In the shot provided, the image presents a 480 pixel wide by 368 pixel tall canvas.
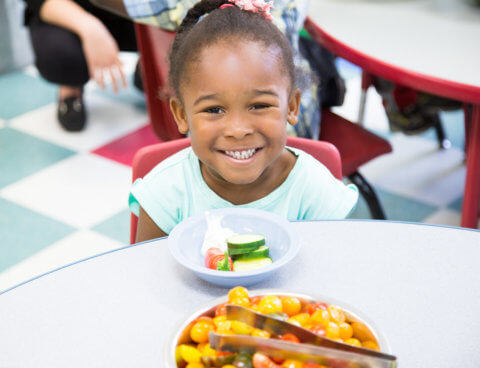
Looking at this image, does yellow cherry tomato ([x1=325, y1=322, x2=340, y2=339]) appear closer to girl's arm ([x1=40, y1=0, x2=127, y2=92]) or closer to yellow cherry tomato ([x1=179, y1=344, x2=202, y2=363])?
yellow cherry tomato ([x1=179, y1=344, x2=202, y2=363])

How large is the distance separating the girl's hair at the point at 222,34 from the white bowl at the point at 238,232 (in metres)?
0.29

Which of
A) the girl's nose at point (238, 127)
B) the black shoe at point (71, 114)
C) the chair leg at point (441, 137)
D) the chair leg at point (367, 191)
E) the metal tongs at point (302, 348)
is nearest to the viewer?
the metal tongs at point (302, 348)

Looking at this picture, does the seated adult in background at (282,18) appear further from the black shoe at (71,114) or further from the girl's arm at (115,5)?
the black shoe at (71,114)

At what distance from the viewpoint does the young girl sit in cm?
100

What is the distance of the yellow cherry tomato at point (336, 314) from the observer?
64cm

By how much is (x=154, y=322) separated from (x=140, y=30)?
3.89 feet

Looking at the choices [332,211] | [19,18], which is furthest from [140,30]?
[19,18]

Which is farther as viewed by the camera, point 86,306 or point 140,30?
point 140,30

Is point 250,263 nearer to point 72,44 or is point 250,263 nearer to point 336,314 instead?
point 336,314

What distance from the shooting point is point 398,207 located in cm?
232

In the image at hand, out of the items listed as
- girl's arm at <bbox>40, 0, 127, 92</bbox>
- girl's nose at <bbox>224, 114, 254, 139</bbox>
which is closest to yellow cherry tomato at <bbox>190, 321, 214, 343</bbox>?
girl's nose at <bbox>224, 114, 254, 139</bbox>

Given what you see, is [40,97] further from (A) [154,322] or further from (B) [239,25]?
(A) [154,322]

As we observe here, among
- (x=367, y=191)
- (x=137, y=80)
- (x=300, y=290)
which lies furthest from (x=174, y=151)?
(x=137, y=80)

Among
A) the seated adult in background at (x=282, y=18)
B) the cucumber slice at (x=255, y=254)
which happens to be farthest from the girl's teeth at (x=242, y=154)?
the seated adult in background at (x=282, y=18)
